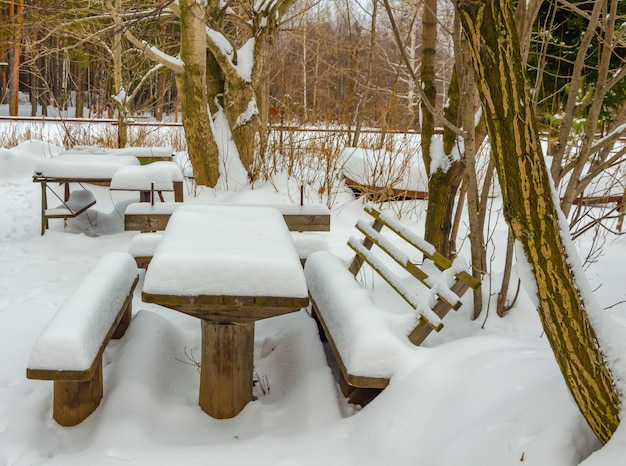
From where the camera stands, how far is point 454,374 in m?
2.52

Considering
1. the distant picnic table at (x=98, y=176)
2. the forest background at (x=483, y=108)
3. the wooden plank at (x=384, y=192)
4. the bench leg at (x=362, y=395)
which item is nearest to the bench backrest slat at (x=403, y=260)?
the forest background at (x=483, y=108)

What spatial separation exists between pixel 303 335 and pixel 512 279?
56.3 inches

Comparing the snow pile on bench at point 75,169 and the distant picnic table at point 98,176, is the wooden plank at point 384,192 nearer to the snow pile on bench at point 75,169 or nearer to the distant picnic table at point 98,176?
the distant picnic table at point 98,176

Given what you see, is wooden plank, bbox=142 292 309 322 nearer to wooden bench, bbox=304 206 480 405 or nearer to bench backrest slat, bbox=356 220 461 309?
wooden bench, bbox=304 206 480 405

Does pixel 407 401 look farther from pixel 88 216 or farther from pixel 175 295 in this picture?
pixel 88 216

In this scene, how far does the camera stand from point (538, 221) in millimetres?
1792

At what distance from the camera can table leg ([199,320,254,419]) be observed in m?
2.95

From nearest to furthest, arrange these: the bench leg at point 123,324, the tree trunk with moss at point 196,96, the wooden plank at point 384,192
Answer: the bench leg at point 123,324
the wooden plank at point 384,192
the tree trunk with moss at point 196,96

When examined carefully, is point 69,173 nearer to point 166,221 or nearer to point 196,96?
point 166,221

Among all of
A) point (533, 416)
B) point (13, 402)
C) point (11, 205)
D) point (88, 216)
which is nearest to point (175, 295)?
point (13, 402)

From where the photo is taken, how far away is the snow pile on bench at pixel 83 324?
8.27ft

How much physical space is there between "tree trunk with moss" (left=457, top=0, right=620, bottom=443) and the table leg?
1609 mm

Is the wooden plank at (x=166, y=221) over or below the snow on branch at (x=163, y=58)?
below

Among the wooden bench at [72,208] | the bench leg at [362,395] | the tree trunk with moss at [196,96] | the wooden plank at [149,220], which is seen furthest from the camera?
the tree trunk with moss at [196,96]
